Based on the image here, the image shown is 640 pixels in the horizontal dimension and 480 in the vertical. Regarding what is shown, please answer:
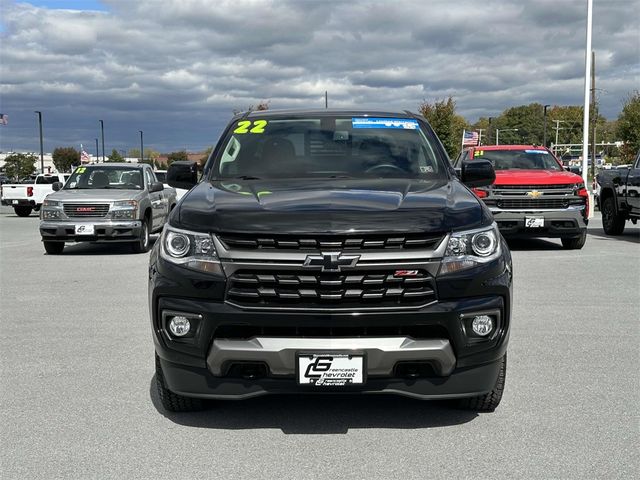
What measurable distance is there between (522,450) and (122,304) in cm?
569

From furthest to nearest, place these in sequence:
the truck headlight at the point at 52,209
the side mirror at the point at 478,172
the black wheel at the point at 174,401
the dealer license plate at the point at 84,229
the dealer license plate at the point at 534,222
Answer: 1. the truck headlight at the point at 52,209
2. the dealer license plate at the point at 84,229
3. the dealer license plate at the point at 534,222
4. the side mirror at the point at 478,172
5. the black wheel at the point at 174,401

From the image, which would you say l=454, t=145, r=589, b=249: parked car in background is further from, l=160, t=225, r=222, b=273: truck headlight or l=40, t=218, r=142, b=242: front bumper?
l=160, t=225, r=222, b=273: truck headlight

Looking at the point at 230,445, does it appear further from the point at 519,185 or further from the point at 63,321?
the point at 519,185

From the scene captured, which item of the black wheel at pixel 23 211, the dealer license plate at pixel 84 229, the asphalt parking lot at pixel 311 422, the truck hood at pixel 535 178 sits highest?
the truck hood at pixel 535 178

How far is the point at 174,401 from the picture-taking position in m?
4.56

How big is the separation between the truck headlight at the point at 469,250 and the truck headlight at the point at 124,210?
1087 centimetres

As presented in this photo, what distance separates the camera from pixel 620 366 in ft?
18.9

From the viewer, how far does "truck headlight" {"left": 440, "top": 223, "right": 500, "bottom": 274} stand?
4016 mm

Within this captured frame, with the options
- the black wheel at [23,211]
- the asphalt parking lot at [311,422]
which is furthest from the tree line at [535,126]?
the asphalt parking lot at [311,422]

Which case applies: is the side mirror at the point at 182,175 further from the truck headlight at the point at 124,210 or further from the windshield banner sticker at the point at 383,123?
the truck headlight at the point at 124,210

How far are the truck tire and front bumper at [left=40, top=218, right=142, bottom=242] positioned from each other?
10.00 metres

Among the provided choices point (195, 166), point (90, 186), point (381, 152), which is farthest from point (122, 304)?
point (90, 186)

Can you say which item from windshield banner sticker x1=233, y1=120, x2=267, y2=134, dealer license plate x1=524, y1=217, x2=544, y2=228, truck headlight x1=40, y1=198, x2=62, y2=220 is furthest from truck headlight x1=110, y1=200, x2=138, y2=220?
windshield banner sticker x1=233, y1=120, x2=267, y2=134

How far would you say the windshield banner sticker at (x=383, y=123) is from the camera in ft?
19.3
